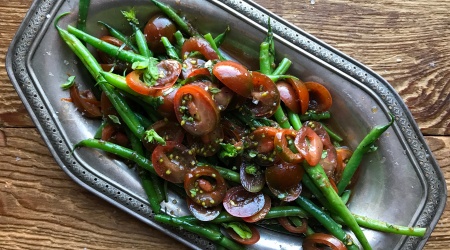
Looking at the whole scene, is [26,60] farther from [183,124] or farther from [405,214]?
[405,214]

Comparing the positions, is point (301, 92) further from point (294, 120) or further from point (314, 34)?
point (314, 34)

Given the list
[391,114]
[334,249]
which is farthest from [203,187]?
[391,114]

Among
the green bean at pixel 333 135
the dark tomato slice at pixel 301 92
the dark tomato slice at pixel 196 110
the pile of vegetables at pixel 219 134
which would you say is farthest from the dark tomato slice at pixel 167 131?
the green bean at pixel 333 135

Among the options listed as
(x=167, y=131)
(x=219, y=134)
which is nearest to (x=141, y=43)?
(x=167, y=131)

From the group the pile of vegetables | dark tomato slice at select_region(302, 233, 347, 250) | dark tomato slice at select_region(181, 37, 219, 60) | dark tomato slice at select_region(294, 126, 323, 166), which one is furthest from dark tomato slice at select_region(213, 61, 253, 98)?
dark tomato slice at select_region(302, 233, 347, 250)

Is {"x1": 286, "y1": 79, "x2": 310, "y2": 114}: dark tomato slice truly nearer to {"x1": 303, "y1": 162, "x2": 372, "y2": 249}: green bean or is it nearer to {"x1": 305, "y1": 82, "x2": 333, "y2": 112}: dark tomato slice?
{"x1": 305, "y1": 82, "x2": 333, "y2": 112}: dark tomato slice

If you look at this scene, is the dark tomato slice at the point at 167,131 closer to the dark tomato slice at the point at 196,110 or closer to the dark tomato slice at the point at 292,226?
the dark tomato slice at the point at 196,110
